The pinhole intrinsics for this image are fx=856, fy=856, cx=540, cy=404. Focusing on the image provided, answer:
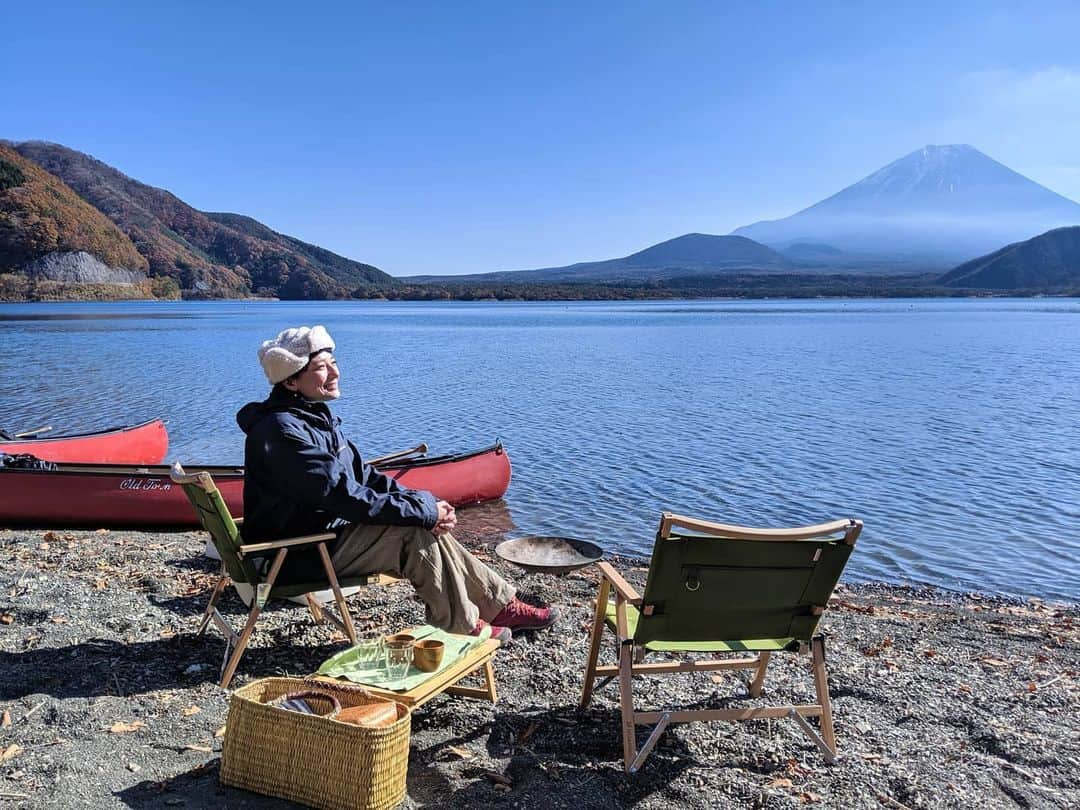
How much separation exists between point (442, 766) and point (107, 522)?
835 centimetres

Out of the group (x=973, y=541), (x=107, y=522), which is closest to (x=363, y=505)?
(x=107, y=522)

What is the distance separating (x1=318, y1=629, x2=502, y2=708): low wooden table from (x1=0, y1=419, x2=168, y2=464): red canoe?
1025 cm

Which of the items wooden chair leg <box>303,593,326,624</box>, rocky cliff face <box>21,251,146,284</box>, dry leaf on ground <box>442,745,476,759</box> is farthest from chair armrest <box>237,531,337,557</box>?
rocky cliff face <box>21,251,146,284</box>

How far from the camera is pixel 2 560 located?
7.39 m

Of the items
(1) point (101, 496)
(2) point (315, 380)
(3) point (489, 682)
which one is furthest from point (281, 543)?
(1) point (101, 496)

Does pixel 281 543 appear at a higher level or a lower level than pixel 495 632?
higher

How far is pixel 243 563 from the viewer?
15.2 feet

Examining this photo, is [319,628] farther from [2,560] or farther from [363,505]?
[2,560]

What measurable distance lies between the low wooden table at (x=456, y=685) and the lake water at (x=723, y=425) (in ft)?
19.8

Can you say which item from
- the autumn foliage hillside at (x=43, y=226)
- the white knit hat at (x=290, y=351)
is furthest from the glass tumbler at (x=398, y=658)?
the autumn foliage hillside at (x=43, y=226)

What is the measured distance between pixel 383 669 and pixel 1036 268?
214 metres

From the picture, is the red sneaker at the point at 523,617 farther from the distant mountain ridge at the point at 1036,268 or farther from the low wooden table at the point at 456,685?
the distant mountain ridge at the point at 1036,268

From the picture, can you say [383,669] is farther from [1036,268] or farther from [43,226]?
[1036,268]

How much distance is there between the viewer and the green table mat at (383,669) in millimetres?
3836
